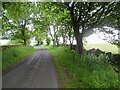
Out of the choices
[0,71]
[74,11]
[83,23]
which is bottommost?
[0,71]

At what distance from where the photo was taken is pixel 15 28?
41.9 metres

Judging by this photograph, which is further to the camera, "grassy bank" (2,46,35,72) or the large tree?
the large tree

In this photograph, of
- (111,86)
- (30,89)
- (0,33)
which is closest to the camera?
(30,89)

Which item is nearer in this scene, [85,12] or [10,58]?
[10,58]

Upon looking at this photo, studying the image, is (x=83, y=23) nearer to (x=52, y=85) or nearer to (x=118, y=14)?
(x=118, y=14)

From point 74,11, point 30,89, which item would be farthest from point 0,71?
point 74,11

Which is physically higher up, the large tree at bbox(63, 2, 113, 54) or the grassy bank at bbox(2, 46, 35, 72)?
the large tree at bbox(63, 2, 113, 54)

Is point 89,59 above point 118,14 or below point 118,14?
below

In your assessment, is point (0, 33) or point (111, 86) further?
point (0, 33)

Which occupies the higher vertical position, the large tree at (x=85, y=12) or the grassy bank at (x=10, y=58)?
the large tree at (x=85, y=12)

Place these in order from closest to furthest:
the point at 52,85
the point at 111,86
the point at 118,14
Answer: the point at 52,85 → the point at 111,86 → the point at 118,14

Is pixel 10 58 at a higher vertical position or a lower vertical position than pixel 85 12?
lower

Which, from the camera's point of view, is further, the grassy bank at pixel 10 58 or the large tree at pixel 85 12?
the large tree at pixel 85 12

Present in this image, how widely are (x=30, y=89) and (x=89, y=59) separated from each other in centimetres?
918
